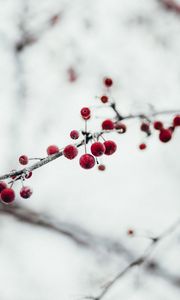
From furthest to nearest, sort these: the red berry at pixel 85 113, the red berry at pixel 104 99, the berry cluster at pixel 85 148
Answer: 1. the red berry at pixel 104 99
2. the red berry at pixel 85 113
3. the berry cluster at pixel 85 148

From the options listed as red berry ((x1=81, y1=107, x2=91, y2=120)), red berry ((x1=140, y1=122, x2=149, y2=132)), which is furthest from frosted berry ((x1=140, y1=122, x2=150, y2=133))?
red berry ((x1=81, y1=107, x2=91, y2=120))

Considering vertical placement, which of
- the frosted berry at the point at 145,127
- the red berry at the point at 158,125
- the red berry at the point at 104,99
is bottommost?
the frosted berry at the point at 145,127

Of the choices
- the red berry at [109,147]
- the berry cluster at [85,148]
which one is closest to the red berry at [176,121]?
the berry cluster at [85,148]

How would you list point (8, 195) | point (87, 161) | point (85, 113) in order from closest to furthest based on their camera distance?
point (8, 195), point (87, 161), point (85, 113)

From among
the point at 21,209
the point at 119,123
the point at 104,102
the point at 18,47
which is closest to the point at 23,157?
the point at 119,123

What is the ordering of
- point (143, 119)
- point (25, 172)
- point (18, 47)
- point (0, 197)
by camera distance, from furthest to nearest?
point (18, 47), point (143, 119), point (0, 197), point (25, 172)

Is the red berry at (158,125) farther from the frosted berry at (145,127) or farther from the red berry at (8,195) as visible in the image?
the red berry at (8,195)

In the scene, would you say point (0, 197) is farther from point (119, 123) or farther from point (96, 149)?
point (119, 123)

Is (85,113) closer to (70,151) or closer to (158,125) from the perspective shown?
(70,151)

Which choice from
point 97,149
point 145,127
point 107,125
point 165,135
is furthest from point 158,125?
point 97,149

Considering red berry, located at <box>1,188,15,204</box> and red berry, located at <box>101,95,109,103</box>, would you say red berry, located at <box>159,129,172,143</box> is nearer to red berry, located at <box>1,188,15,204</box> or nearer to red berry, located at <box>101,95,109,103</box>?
red berry, located at <box>101,95,109,103</box>

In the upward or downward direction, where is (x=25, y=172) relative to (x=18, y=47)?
downward
